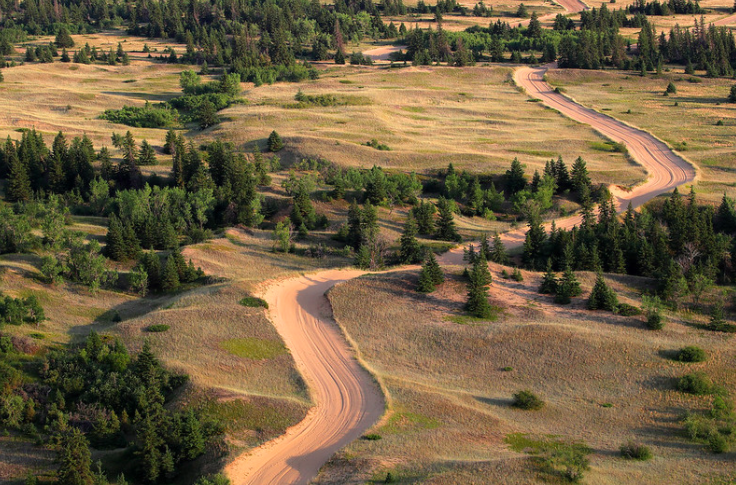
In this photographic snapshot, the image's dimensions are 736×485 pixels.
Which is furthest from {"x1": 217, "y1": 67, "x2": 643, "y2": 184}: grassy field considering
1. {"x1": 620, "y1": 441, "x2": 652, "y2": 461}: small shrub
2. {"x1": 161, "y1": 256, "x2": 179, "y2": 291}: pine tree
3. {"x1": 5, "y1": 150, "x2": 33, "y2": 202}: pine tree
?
{"x1": 620, "y1": 441, "x2": 652, "y2": 461}: small shrub

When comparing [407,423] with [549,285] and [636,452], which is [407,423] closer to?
[636,452]

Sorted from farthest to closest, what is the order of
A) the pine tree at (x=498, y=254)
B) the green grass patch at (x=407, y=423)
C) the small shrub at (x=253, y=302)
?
the pine tree at (x=498, y=254), the small shrub at (x=253, y=302), the green grass patch at (x=407, y=423)

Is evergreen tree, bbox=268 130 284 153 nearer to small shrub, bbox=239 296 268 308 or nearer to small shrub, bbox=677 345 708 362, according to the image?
small shrub, bbox=239 296 268 308

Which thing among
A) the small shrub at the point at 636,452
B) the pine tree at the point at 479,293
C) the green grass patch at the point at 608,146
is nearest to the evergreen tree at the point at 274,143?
the green grass patch at the point at 608,146

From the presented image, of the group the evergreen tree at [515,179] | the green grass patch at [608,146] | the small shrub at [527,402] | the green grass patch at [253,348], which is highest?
the green grass patch at [608,146]

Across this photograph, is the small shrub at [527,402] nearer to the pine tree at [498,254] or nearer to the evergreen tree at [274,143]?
the pine tree at [498,254]

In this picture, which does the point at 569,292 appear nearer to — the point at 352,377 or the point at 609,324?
the point at 609,324
